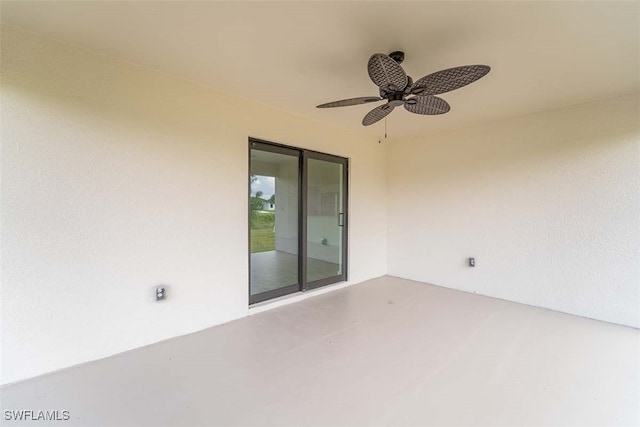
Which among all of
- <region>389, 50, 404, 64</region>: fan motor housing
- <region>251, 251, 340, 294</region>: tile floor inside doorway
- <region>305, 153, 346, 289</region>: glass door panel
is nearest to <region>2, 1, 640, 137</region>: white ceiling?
<region>389, 50, 404, 64</region>: fan motor housing

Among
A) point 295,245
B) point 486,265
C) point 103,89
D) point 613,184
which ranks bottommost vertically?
point 486,265

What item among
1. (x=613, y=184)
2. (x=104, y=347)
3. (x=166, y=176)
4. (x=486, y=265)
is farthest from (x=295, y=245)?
(x=613, y=184)

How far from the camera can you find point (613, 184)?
2.82 metres

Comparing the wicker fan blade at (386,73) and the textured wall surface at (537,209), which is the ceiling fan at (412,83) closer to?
the wicker fan blade at (386,73)

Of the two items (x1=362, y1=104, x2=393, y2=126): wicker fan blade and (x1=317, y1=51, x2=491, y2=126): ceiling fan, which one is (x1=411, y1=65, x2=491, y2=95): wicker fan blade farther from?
(x1=362, y1=104, x2=393, y2=126): wicker fan blade

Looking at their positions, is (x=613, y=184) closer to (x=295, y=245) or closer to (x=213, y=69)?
(x=295, y=245)

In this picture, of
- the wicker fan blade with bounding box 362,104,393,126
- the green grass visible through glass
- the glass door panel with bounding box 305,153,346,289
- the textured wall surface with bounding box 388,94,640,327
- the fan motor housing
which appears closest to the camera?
the fan motor housing

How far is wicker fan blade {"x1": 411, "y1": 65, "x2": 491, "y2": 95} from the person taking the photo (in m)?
1.56

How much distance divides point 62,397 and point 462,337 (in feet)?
10.0

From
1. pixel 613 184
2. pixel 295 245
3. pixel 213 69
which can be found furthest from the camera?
pixel 295 245

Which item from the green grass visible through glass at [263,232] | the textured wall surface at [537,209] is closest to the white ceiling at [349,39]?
the textured wall surface at [537,209]

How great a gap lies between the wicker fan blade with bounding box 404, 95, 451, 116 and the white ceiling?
0.33m

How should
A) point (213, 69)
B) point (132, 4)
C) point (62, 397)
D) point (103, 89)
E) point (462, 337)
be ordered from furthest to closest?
point (462, 337) < point (213, 69) < point (103, 89) < point (62, 397) < point (132, 4)

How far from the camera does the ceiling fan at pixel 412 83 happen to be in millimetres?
1586
